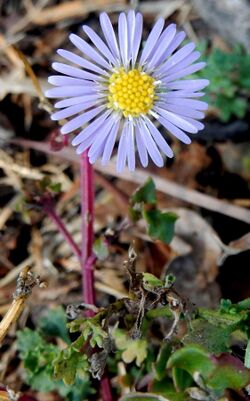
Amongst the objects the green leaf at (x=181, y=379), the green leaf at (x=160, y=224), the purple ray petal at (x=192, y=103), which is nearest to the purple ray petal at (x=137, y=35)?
the purple ray petal at (x=192, y=103)

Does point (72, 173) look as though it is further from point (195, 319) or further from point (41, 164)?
point (195, 319)

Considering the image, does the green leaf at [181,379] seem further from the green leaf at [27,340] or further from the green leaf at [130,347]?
the green leaf at [27,340]

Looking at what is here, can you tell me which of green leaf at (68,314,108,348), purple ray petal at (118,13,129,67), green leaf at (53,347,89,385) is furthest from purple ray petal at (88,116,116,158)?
green leaf at (53,347,89,385)

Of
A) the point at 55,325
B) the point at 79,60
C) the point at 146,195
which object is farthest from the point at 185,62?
the point at 55,325

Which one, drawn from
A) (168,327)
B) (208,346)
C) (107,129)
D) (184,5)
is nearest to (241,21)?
(184,5)

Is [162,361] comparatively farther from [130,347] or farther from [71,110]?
[71,110]
